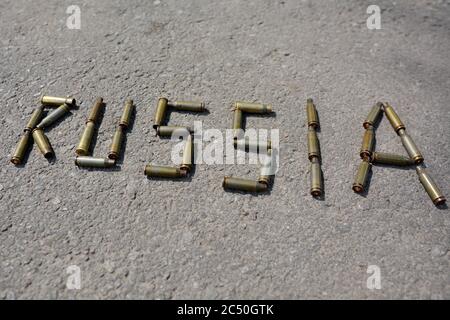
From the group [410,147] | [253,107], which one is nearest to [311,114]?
[253,107]

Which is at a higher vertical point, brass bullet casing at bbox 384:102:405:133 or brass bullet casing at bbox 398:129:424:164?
brass bullet casing at bbox 384:102:405:133

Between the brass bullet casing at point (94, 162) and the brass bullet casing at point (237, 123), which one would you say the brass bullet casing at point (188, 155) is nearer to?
the brass bullet casing at point (237, 123)

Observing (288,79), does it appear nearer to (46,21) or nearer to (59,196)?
(59,196)

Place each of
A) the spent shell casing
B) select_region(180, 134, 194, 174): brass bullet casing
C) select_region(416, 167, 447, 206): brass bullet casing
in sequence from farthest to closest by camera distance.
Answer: the spent shell casing
select_region(180, 134, 194, 174): brass bullet casing
select_region(416, 167, 447, 206): brass bullet casing

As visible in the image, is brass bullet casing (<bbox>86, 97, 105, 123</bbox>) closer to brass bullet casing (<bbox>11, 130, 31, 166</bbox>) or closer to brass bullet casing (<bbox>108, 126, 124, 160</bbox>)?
brass bullet casing (<bbox>108, 126, 124, 160</bbox>)

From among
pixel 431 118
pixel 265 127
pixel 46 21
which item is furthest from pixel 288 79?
pixel 46 21

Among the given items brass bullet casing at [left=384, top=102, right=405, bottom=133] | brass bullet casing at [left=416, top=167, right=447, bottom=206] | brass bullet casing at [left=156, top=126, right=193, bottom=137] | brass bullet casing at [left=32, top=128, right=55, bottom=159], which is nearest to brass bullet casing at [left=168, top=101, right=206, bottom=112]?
brass bullet casing at [left=156, top=126, right=193, bottom=137]

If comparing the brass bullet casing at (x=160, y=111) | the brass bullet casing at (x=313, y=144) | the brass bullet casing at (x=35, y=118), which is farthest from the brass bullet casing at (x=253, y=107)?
the brass bullet casing at (x=35, y=118)
